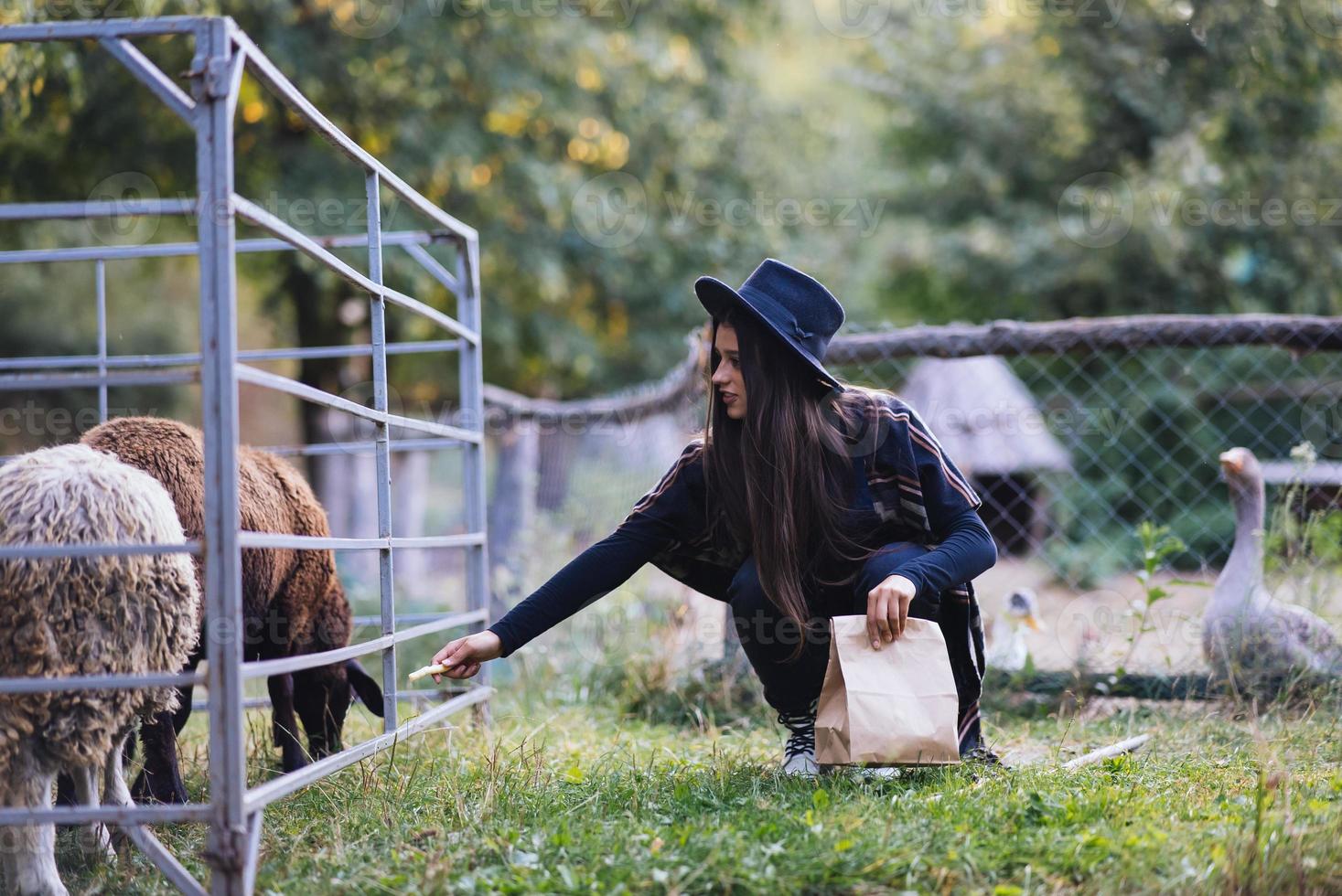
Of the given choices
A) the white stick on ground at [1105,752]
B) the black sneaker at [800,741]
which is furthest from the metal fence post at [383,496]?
the white stick on ground at [1105,752]

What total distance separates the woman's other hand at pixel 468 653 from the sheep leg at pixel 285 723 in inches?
38.0

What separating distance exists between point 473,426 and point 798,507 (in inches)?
72.3

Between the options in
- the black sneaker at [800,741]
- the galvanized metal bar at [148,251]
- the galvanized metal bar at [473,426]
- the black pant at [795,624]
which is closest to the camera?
the black pant at [795,624]

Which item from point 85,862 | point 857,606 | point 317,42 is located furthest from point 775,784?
point 317,42

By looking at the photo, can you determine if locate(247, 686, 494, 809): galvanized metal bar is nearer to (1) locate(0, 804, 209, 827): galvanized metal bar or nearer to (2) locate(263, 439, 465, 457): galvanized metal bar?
(1) locate(0, 804, 209, 827): galvanized metal bar

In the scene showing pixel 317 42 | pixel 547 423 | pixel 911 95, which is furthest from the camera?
pixel 911 95

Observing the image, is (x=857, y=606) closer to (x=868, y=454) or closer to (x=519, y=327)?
(x=868, y=454)

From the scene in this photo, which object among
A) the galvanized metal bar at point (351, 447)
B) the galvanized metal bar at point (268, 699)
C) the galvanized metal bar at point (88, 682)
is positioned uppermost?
the galvanized metal bar at point (351, 447)

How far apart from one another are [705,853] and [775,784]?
24.8 inches

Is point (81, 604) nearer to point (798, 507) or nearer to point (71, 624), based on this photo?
point (71, 624)

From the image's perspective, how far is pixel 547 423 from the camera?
7176mm

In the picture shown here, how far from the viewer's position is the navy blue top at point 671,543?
121 inches

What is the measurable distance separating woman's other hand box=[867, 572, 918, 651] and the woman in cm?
18

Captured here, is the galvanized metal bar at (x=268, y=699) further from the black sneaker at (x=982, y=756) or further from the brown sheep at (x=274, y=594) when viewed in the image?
the black sneaker at (x=982, y=756)
